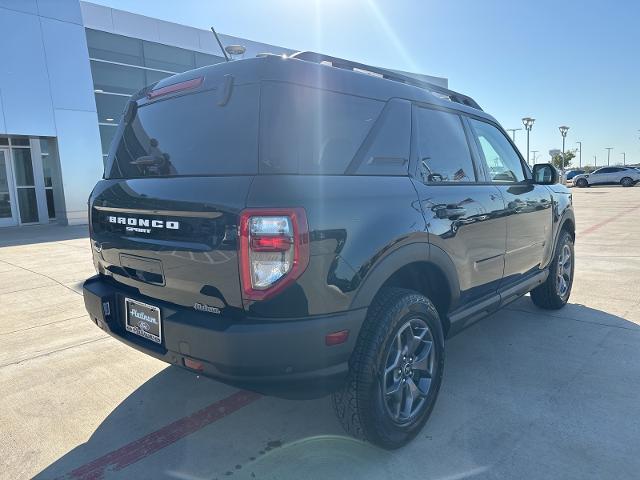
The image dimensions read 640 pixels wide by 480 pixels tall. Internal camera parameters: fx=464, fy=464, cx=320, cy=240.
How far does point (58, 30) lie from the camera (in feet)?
46.7

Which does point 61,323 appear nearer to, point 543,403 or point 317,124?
point 317,124

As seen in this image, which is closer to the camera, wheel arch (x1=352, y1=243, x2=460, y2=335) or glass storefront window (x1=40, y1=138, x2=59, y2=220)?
wheel arch (x1=352, y1=243, x2=460, y2=335)

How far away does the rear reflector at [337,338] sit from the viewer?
2.08 metres

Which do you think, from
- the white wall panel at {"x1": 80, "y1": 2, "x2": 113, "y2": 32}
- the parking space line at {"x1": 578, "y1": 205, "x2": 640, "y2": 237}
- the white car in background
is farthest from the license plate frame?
the white car in background

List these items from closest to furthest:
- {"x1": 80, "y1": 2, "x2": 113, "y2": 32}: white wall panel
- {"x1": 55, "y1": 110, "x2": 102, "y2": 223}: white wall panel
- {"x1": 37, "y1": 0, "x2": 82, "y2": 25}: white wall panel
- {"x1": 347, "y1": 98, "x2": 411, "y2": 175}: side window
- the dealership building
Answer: {"x1": 347, "y1": 98, "x2": 411, "y2": 175}: side window → the dealership building → {"x1": 37, "y1": 0, "x2": 82, "y2": 25}: white wall panel → {"x1": 55, "y1": 110, "x2": 102, "y2": 223}: white wall panel → {"x1": 80, "y1": 2, "x2": 113, "y2": 32}: white wall panel

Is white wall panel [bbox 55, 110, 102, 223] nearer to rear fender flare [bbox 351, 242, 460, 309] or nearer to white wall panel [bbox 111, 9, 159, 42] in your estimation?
white wall panel [bbox 111, 9, 159, 42]

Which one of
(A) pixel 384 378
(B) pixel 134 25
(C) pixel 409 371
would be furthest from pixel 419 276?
(B) pixel 134 25

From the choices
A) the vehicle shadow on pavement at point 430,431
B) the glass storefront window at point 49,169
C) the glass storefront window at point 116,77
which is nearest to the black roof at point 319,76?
the vehicle shadow on pavement at point 430,431

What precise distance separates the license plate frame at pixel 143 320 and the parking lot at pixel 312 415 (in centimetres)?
63

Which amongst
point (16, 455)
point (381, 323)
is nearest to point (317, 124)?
point (381, 323)

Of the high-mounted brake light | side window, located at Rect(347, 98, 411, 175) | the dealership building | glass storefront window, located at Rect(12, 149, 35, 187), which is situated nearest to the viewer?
side window, located at Rect(347, 98, 411, 175)

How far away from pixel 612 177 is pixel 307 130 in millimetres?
39969

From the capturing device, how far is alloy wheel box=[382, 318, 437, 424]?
2471 mm

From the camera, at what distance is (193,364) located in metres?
2.20
